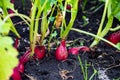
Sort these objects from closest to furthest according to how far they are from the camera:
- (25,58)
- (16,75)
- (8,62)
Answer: (8,62) < (16,75) < (25,58)

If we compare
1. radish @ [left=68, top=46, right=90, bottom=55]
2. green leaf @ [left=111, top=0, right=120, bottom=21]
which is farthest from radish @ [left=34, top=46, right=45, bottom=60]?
green leaf @ [left=111, top=0, right=120, bottom=21]

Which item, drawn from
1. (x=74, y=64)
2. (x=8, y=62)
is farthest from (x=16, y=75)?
(x=8, y=62)

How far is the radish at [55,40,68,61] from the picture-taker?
1.42 meters

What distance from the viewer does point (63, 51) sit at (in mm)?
1425

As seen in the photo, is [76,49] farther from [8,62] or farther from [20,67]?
[8,62]

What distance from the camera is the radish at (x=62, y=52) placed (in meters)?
1.42

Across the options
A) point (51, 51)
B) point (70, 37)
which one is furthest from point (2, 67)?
point (70, 37)

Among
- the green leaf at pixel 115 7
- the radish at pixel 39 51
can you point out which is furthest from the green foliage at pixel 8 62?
the green leaf at pixel 115 7

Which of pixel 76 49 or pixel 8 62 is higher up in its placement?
pixel 8 62

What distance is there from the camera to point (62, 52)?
4.67 feet

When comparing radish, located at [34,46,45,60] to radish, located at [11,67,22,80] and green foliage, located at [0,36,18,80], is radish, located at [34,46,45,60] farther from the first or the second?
green foliage, located at [0,36,18,80]

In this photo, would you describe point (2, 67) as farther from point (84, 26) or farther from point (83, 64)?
point (84, 26)

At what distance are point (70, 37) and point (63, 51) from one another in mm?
234

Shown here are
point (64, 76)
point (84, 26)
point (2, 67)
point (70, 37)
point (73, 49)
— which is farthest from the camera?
point (84, 26)
